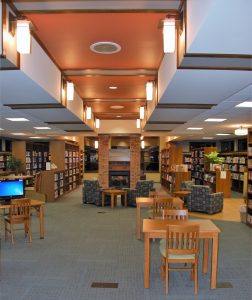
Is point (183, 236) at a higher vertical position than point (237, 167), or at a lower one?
lower

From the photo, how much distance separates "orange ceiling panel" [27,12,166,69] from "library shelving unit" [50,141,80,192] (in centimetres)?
968

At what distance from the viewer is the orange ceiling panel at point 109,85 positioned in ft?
19.2

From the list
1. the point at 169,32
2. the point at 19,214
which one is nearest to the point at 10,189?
the point at 19,214


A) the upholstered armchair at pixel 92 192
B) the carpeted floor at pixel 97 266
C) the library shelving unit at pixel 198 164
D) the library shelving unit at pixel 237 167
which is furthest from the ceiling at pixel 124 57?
the library shelving unit at pixel 198 164

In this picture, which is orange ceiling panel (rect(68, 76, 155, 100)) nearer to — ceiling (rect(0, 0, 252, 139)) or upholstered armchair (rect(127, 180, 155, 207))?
ceiling (rect(0, 0, 252, 139))

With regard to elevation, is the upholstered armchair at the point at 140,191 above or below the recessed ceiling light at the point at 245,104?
below

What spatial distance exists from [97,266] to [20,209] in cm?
244

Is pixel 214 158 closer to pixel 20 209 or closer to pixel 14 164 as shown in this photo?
pixel 14 164

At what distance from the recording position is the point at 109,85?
6.42 meters

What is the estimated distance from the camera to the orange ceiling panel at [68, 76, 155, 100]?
5.86 m

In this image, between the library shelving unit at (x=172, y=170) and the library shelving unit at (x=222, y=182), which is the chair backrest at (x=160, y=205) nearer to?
the library shelving unit at (x=222, y=182)

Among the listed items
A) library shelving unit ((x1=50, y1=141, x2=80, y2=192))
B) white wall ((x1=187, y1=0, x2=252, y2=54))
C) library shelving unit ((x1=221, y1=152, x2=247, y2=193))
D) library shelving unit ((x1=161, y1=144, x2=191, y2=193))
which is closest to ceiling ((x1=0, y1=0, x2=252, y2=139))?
white wall ((x1=187, y1=0, x2=252, y2=54))

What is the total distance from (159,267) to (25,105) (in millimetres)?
3464

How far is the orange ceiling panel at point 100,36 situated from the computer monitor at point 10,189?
3.78 m
